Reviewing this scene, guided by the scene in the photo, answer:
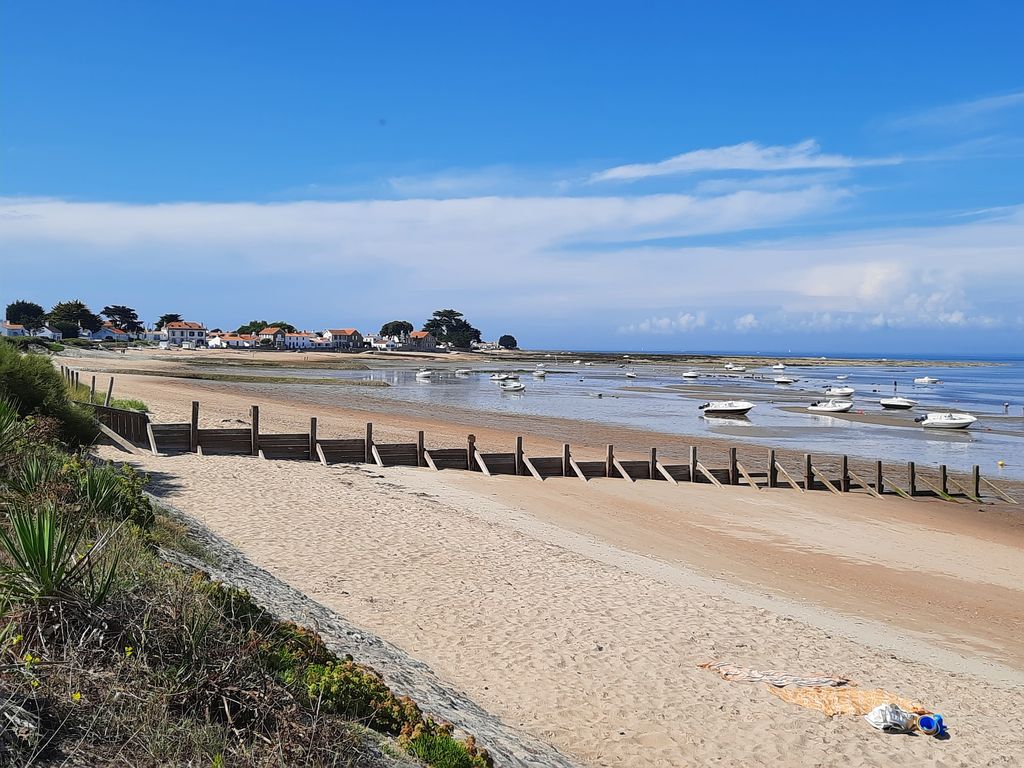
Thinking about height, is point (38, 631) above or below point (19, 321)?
below

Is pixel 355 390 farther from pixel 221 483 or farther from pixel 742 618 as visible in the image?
pixel 742 618

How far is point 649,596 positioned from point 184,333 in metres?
179

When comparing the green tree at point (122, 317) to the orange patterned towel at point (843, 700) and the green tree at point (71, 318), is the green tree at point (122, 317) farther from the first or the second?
the orange patterned towel at point (843, 700)

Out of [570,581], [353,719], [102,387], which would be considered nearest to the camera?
[353,719]

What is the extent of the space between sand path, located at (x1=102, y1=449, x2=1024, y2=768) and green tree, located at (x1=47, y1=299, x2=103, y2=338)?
449 ft

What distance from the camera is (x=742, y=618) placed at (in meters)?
11.2

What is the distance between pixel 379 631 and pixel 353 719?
4009 millimetres

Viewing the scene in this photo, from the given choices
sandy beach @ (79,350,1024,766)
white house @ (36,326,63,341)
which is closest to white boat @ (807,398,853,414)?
sandy beach @ (79,350,1024,766)

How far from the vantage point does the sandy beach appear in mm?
7898

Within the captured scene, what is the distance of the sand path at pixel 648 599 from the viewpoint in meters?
7.88

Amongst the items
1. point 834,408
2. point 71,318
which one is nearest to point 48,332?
point 71,318

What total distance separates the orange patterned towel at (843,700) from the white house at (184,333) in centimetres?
17560

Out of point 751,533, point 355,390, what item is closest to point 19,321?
point 355,390

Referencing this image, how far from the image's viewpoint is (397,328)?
625 feet
